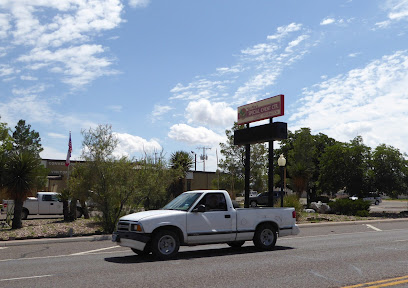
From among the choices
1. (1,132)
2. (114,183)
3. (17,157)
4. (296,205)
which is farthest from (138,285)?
(1,132)

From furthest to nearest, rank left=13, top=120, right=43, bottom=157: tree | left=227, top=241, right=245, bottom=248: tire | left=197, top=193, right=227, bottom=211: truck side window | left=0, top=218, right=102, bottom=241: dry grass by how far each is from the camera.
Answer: left=13, top=120, right=43, bottom=157: tree < left=0, top=218, right=102, bottom=241: dry grass < left=227, top=241, right=245, bottom=248: tire < left=197, top=193, right=227, bottom=211: truck side window

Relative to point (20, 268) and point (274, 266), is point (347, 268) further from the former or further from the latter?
point (20, 268)

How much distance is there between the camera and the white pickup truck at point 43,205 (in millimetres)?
26547

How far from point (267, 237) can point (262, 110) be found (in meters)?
11.8

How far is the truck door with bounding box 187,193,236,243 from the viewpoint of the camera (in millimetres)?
11273

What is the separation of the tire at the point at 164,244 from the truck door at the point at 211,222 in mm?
438

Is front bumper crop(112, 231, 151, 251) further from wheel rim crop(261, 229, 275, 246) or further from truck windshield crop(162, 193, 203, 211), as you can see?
wheel rim crop(261, 229, 275, 246)

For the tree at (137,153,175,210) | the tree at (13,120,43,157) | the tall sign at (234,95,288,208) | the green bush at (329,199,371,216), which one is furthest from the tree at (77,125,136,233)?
the tree at (13,120,43,157)

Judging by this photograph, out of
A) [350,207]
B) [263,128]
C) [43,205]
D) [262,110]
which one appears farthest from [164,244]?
[350,207]

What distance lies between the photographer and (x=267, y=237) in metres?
12.7

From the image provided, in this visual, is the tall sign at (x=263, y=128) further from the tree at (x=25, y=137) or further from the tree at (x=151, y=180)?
the tree at (x=25, y=137)

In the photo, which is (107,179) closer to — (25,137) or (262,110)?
(262,110)

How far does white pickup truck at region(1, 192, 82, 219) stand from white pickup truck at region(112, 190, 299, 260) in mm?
16908

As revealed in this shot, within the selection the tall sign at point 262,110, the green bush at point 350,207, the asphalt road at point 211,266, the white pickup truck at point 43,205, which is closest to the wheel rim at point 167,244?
the asphalt road at point 211,266
